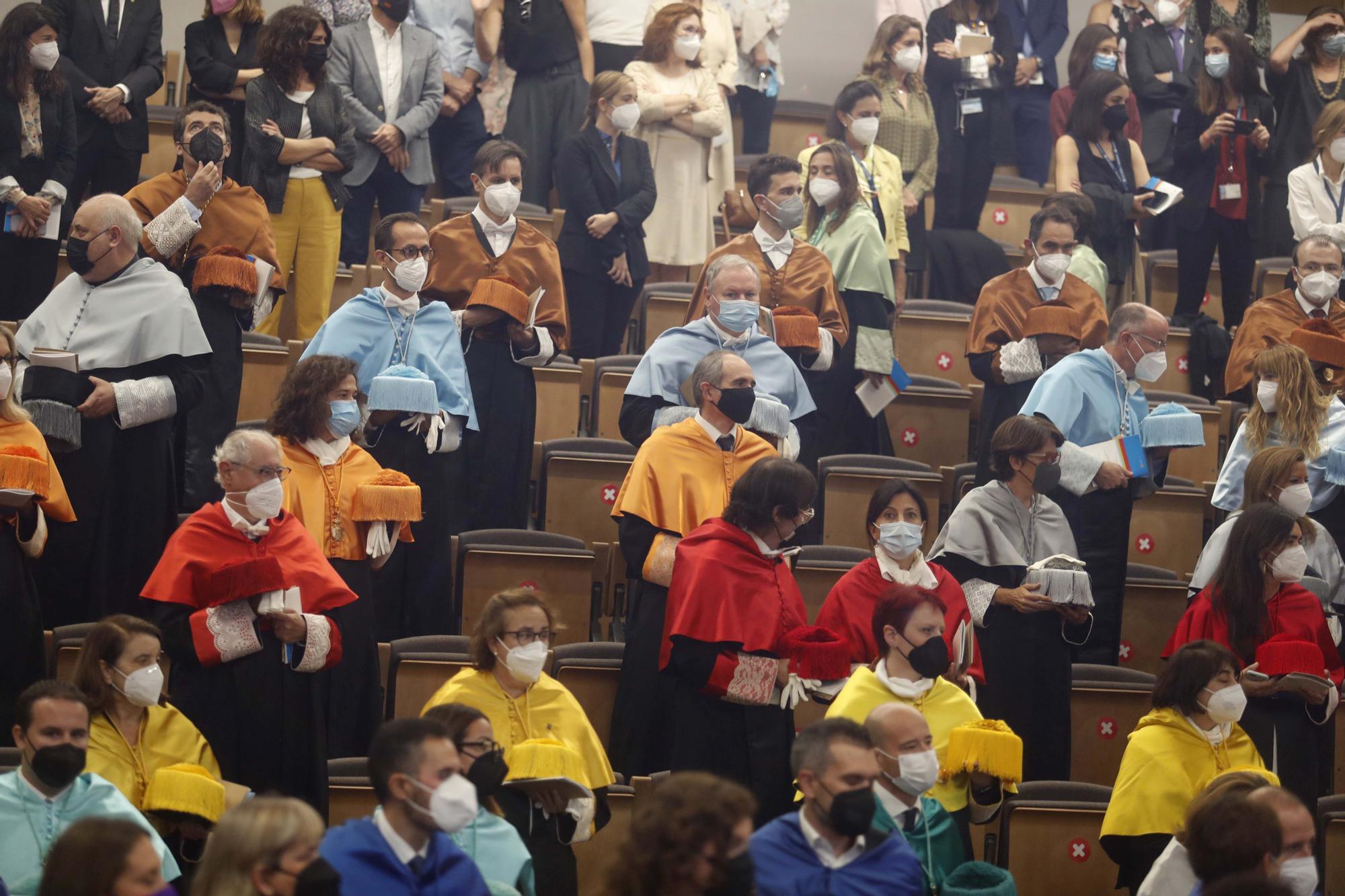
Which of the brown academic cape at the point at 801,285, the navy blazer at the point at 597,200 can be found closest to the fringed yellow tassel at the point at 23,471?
the brown academic cape at the point at 801,285

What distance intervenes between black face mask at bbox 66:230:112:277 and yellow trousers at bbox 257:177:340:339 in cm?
155

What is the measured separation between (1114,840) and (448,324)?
301 cm

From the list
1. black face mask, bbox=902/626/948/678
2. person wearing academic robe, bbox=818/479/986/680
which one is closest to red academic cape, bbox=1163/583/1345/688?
person wearing academic robe, bbox=818/479/986/680

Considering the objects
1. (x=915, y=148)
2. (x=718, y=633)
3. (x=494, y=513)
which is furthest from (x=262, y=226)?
(x=915, y=148)

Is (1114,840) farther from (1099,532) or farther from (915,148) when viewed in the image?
A: (915,148)

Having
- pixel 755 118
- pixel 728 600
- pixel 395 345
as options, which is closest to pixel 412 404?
pixel 395 345

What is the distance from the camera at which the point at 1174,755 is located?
5.29 m

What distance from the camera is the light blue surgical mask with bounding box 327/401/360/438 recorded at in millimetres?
5840

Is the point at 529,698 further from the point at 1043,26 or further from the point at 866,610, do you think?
the point at 1043,26

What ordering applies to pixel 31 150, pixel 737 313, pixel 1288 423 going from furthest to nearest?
pixel 31 150 → pixel 1288 423 → pixel 737 313

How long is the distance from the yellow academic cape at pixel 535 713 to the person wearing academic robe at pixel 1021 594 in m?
1.58

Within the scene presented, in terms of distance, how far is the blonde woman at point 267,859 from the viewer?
3588mm

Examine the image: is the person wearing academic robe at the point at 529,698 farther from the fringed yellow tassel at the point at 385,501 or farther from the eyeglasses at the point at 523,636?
the fringed yellow tassel at the point at 385,501

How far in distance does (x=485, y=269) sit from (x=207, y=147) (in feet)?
3.77
